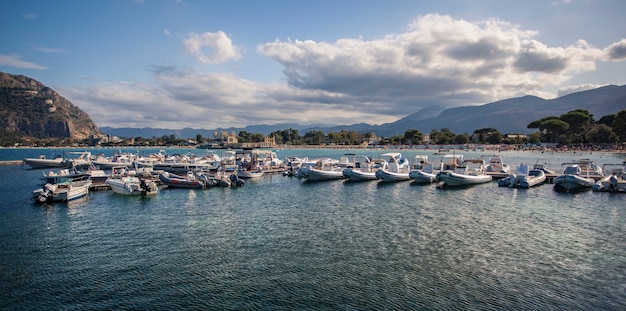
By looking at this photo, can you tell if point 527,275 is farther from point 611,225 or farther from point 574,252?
point 611,225

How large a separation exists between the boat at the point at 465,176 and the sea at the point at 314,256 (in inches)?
445

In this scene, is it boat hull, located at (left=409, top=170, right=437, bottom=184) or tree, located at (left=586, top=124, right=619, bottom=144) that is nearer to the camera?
boat hull, located at (left=409, top=170, right=437, bottom=184)

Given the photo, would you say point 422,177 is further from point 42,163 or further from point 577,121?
point 577,121

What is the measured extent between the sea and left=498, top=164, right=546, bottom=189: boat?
10.2 meters

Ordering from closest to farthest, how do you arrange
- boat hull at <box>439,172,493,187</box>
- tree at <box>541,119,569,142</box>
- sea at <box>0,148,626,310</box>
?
sea at <box>0,148,626,310</box> → boat hull at <box>439,172,493,187</box> → tree at <box>541,119,569,142</box>

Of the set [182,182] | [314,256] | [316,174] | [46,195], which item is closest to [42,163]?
[182,182]

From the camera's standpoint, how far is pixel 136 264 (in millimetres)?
18141

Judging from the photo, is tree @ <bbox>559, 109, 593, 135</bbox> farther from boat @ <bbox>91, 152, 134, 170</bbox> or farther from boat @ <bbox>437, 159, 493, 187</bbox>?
boat @ <bbox>91, 152, 134, 170</bbox>

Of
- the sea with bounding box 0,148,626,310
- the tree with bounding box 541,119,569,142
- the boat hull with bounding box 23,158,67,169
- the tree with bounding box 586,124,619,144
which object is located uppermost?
the tree with bounding box 541,119,569,142

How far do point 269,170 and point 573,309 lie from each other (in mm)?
58772

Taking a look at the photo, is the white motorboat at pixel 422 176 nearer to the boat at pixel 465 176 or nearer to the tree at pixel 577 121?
the boat at pixel 465 176

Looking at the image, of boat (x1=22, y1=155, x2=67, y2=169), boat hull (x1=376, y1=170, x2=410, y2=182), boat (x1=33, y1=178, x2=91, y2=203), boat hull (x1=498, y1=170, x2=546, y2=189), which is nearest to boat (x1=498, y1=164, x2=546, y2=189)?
boat hull (x1=498, y1=170, x2=546, y2=189)

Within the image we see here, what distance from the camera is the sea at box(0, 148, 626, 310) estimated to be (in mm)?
14367

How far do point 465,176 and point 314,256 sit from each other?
35156mm
